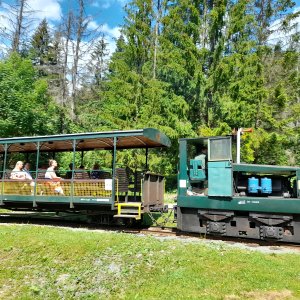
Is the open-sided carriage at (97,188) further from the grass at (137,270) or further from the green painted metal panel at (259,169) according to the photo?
the green painted metal panel at (259,169)

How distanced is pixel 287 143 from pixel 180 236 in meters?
16.0

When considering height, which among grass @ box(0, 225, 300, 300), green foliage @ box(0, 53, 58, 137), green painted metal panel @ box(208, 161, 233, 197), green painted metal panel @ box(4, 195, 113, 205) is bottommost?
grass @ box(0, 225, 300, 300)

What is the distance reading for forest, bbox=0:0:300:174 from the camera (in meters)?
21.4

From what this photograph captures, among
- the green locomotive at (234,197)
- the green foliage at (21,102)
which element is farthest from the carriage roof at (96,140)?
the green foliage at (21,102)

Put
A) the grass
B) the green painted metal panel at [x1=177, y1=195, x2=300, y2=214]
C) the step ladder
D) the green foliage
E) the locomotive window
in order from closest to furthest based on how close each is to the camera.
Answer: the grass → the green painted metal panel at [x1=177, y1=195, x2=300, y2=214] → the locomotive window → the step ladder → the green foliage

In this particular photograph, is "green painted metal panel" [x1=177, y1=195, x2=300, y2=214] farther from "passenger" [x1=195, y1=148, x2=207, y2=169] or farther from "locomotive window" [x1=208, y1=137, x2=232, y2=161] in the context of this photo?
"locomotive window" [x1=208, y1=137, x2=232, y2=161]

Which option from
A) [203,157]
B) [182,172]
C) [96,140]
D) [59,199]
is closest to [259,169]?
[203,157]

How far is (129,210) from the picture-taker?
9.98 metres

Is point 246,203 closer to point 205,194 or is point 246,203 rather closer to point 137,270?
point 205,194

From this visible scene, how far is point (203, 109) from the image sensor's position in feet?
76.3

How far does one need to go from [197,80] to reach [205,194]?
1458cm

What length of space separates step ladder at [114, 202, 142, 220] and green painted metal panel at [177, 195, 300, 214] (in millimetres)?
1318

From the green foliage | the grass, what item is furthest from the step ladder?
the green foliage

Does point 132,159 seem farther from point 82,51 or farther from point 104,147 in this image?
point 82,51
